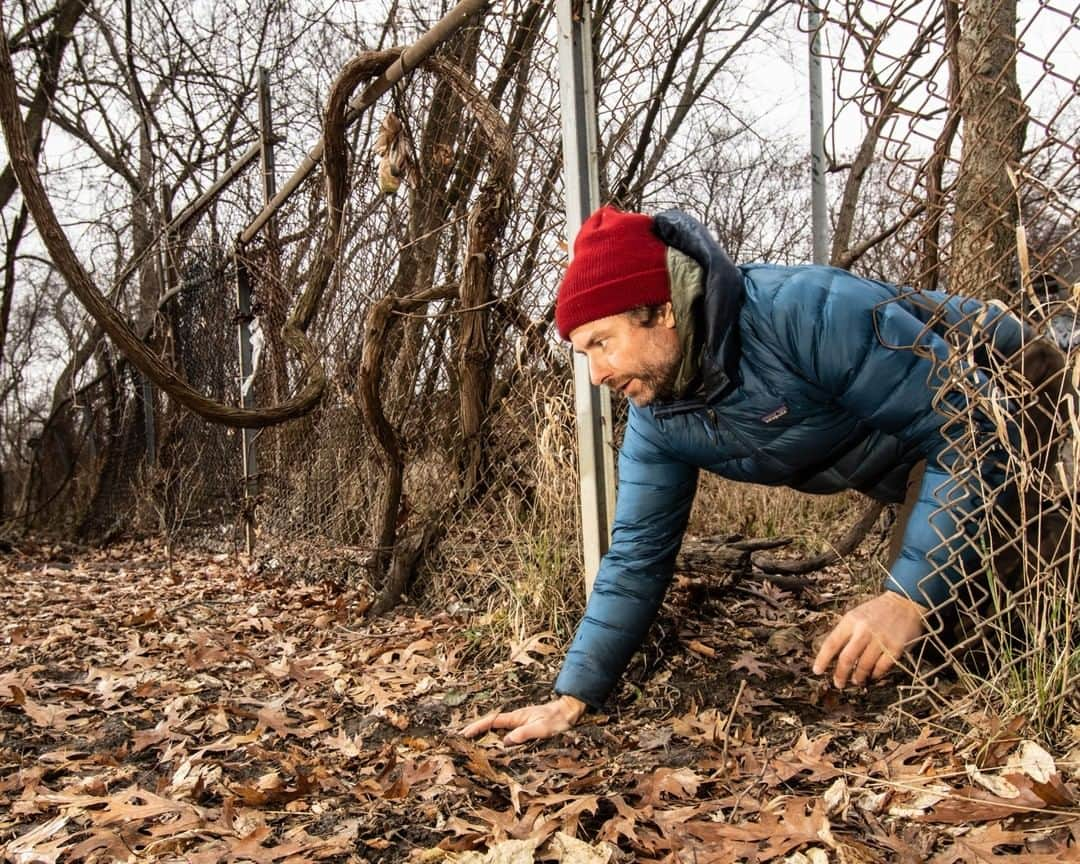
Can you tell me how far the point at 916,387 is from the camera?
2.09m

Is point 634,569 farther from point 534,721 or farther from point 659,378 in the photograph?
point 659,378

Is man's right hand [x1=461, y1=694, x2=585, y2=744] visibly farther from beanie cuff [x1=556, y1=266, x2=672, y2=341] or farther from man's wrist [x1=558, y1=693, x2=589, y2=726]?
beanie cuff [x1=556, y1=266, x2=672, y2=341]

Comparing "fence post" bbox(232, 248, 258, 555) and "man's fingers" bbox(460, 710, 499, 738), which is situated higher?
"fence post" bbox(232, 248, 258, 555)

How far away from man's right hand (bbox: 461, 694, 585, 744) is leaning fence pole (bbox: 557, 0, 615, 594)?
605 millimetres

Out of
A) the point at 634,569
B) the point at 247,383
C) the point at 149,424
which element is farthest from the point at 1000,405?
the point at 149,424

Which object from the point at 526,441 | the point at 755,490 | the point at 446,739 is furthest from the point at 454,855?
the point at 755,490

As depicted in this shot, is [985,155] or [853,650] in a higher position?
[985,155]

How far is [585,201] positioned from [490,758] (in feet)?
6.08

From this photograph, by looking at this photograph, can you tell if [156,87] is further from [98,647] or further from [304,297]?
[98,647]

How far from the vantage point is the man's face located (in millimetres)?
2230

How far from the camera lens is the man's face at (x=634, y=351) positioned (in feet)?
7.32

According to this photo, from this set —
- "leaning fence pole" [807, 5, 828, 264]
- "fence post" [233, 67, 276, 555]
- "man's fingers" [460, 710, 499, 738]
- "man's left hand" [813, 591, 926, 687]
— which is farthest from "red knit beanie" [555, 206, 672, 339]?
"leaning fence pole" [807, 5, 828, 264]

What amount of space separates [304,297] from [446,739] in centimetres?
331

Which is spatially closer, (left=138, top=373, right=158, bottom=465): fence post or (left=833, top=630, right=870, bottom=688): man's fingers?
(left=833, top=630, right=870, bottom=688): man's fingers
